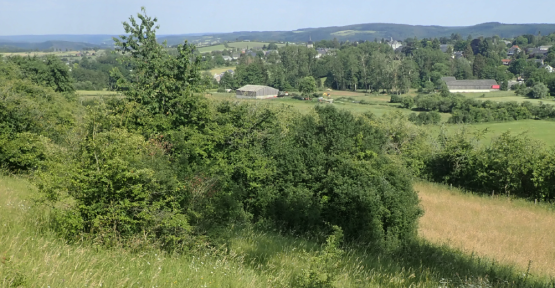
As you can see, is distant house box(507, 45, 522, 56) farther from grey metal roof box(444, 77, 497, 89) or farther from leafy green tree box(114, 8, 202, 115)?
leafy green tree box(114, 8, 202, 115)

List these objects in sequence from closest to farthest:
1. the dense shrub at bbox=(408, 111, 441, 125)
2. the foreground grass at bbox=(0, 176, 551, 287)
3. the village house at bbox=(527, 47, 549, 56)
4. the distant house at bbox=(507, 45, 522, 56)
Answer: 1. the foreground grass at bbox=(0, 176, 551, 287)
2. the dense shrub at bbox=(408, 111, 441, 125)
3. the village house at bbox=(527, 47, 549, 56)
4. the distant house at bbox=(507, 45, 522, 56)

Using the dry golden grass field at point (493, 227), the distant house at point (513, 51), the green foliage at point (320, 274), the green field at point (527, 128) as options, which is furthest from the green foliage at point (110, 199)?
the distant house at point (513, 51)

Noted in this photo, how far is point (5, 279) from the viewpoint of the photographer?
3895mm

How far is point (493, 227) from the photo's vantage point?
17.3m

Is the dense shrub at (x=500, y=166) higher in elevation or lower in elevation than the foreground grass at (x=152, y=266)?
lower

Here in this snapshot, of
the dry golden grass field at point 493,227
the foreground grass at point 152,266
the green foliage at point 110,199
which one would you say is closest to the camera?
the foreground grass at point 152,266

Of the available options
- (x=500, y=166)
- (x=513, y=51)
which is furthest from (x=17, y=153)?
(x=513, y=51)

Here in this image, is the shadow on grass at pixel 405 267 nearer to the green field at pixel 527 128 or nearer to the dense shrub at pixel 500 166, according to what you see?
the dense shrub at pixel 500 166

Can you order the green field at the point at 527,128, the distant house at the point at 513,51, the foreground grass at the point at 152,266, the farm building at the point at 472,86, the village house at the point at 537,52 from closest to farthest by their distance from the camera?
1. the foreground grass at the point at 152,266
2. the green field at the point at 527,128
3. the farm building at the point at 472,86
4. the village house at the point at 537,52
5. the distant house at the point at 513,51

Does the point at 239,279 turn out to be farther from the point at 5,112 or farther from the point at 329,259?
the point at 5,112

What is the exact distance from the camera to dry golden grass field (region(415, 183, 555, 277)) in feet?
43.7

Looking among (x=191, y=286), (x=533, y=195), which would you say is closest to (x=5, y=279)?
(x=191, y=286)

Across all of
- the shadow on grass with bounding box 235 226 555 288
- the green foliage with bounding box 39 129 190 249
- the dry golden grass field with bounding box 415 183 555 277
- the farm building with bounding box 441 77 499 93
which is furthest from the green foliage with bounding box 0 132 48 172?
the farm building with bounding box 441 77 499 93

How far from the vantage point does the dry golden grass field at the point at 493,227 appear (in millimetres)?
13320
